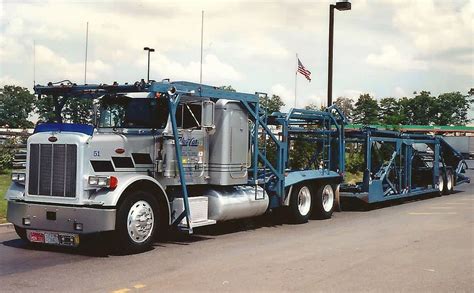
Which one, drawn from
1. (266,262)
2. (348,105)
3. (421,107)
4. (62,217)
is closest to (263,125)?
(266,262)

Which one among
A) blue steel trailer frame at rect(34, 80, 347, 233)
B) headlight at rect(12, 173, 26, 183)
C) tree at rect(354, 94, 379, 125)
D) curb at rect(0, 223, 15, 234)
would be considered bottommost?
curb at rect(0, 223, 15, 234)

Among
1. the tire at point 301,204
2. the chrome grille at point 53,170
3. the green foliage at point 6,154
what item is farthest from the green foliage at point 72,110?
the green foliage at point 6,154

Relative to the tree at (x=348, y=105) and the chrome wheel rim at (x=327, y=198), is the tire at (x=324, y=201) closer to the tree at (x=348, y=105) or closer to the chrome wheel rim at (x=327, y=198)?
the chrome wheel rim at (x=327, y=198)

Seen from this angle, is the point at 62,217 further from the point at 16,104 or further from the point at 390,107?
the point at 390,107

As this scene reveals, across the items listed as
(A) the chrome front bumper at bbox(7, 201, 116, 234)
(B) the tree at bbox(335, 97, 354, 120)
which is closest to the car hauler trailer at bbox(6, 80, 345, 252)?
(A) the chrome front bumper at bbox(7, 201, 116, 234)

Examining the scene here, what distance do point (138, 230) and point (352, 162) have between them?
Result: 15.9 m

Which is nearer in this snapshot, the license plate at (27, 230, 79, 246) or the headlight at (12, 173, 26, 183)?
the license plate at (27, 230, 79, 246)

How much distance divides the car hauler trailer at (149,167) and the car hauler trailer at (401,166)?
12.3ft

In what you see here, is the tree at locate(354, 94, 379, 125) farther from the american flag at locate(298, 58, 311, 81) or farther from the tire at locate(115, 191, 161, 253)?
the tire at locate(115, 191, 161, 253)

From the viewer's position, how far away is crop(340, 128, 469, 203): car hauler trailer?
15.7 m

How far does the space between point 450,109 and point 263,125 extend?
5125 inches

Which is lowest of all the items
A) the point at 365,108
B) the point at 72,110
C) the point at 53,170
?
the point at 53,170

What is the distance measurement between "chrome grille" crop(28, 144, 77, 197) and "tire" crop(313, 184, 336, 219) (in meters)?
6.45

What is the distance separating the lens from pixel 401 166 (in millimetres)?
17531
